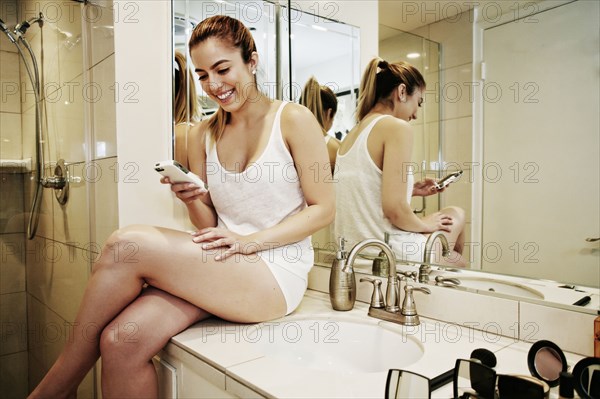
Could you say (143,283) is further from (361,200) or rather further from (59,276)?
(59,276)

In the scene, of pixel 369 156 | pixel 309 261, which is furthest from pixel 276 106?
pixel 309 261

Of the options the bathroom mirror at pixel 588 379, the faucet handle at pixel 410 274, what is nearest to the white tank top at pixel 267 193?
the faucet handle at pixel 410 274

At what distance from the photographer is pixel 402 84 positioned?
1.17 m

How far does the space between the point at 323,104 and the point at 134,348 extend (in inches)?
35.6

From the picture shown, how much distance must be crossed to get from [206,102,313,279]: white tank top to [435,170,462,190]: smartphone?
1.14 feet

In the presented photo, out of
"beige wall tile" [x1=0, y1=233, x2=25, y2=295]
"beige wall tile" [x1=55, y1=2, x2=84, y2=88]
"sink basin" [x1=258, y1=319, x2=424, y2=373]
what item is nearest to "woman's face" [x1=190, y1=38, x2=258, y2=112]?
"beige wall tile" [x1=55, y1=2, x2=84, y2=88]

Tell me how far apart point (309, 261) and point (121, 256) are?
454 millimetres

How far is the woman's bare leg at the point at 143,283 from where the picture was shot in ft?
3.00

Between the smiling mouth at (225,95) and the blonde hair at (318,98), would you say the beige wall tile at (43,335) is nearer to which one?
the smiling mouth at (225,95)

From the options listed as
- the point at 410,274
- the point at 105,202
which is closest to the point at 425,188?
the point at 410,274

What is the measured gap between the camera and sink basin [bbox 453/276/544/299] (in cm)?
88

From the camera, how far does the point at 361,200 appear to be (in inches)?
50.1

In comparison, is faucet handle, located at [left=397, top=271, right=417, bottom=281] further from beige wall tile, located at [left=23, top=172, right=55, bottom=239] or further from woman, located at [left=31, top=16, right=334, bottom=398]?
beige wall tile, located at [left=23, top=172, right=55, bottom=239]

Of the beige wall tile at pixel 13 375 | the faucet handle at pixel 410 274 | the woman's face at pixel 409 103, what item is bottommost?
the beige wall tile at pixel 13 375
